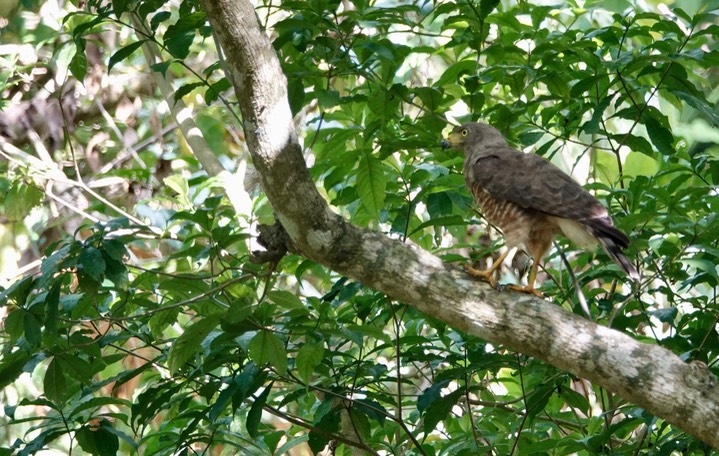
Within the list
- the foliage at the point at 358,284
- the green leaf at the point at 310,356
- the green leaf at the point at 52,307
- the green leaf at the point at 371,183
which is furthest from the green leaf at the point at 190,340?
the green leaf at the point at 371,183

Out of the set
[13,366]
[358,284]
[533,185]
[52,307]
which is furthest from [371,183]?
[13,366]

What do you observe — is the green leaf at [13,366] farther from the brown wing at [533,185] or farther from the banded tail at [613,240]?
the banded tail at [613,240]

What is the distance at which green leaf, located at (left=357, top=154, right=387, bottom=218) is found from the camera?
377 cm

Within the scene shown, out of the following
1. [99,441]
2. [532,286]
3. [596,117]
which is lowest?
[99,441]

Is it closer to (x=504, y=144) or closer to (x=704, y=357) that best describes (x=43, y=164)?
(x=504, y=144)

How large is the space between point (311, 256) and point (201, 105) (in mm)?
4707

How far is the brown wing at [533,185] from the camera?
3922 millimetres

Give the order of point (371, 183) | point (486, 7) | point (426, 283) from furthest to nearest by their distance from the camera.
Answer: point (486, 7) → point (371, 183) → point (426, 283)

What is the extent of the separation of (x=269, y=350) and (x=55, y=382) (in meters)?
1.01

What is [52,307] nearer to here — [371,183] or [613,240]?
Answer: [371,183]

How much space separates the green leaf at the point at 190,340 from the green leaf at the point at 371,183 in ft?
2.73

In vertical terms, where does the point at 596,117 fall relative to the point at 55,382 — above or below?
above

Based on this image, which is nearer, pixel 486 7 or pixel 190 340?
pixel 190 340

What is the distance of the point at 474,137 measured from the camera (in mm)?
4621
